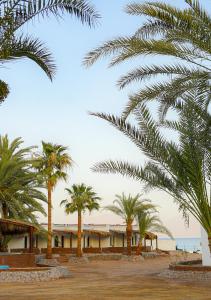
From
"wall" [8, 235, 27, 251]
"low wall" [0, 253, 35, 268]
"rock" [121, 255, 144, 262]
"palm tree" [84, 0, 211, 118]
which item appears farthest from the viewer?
"wall" [8, 235, 27, 251]

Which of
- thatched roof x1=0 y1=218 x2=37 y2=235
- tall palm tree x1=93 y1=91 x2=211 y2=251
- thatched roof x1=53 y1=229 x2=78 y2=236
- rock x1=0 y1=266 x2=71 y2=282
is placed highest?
tall palm tree x1=93 y1=91 x2=211 y2=251

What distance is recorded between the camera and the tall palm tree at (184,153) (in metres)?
16.7

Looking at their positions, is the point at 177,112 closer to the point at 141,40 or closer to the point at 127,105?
the point at 127,105

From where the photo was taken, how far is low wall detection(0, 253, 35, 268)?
73.7ft

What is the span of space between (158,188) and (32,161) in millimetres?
13467

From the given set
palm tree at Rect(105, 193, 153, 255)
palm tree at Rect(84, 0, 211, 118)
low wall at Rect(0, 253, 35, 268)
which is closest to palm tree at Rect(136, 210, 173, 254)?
palm tree at Rect(105, 193, 153, 255)

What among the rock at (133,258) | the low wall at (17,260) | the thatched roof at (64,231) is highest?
the thatched roof at (64,231)

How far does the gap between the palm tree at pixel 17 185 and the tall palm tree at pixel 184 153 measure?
12605mm

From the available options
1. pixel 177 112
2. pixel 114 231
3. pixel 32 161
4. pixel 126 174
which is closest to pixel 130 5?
pixel 177 112

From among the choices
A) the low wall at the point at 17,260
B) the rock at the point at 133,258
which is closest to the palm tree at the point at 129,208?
the rock at the point at 133,258

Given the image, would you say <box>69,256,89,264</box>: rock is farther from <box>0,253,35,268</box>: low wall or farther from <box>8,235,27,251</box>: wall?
<box>0,253,35,268</box>: low wall

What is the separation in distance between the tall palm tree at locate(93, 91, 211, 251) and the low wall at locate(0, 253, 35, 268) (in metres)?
8.88

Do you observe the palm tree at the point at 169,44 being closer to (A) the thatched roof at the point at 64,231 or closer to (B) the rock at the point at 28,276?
(B) the rock at the point at 28,276

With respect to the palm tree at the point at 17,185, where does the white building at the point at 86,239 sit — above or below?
below
